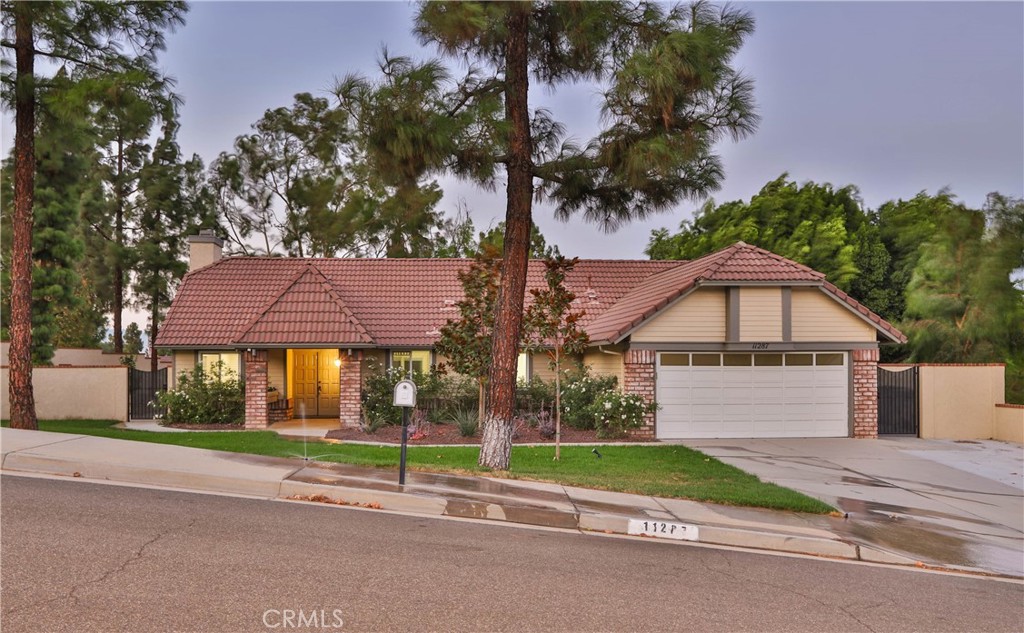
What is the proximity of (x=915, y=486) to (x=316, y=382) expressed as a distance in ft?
55.1

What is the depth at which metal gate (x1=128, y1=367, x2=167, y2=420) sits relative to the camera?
21.3 metres

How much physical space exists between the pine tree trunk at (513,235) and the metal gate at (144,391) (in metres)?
13.7

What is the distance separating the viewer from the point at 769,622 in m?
5.40

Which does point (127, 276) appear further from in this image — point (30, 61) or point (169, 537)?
point (169, 537)

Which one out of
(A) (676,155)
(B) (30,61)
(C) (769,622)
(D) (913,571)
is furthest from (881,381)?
(B) (30,61)

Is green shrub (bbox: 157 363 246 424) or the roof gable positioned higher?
the roof gable

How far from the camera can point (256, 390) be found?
19031mm

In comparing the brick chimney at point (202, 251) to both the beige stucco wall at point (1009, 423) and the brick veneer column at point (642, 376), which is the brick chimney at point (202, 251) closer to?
the brick veneer column at point (642, 376)

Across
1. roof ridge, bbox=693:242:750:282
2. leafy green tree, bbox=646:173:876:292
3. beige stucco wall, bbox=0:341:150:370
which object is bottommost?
beige stucco wall, bbox=0:341:150:370

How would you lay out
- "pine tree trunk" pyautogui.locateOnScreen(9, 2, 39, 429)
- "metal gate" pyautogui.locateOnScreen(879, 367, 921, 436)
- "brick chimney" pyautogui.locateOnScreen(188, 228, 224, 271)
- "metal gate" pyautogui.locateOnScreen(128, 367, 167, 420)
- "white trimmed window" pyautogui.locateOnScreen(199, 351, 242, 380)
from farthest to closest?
"brick chimney" pyautogui.locateOnScreen(188, 228, 224, 271) → "metal gate" pyautogui.locateOnScreen(128, 367, 167, 420) → "white trimmed window" pyautogui.locateOnScreen(199, 351, 242, 380) → "metal gate" pyautogui.locateOnScreen(879, 367, 921, 436) → "pine tree trunk" pyautogui.locateOnScreen(9, 2, 39, 429)

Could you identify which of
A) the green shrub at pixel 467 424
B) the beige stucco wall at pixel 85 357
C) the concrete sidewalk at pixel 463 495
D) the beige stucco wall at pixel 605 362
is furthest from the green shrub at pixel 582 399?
the beige stucco wall at pixel 85 357

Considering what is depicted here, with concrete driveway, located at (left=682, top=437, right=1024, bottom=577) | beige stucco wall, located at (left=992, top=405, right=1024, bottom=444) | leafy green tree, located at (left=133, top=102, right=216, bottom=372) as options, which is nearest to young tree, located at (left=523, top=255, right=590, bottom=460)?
concrete driveway, located at (left=682, top=437, right=1024, bottom=577)

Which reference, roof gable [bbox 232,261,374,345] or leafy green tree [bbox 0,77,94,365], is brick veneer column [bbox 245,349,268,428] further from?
leafy green tree [bbox 0,77,94,365]

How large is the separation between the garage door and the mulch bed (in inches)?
62.9
